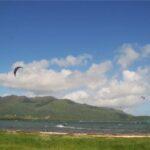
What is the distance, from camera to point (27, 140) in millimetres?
57312

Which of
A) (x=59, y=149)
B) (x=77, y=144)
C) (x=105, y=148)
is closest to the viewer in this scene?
(x=59, y=149)

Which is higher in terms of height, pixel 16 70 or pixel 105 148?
pixel 16 70

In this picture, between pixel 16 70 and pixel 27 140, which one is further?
pixel 27 140

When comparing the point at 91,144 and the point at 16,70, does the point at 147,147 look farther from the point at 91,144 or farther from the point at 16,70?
the point at 16,70

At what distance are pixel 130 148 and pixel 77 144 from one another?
7.39 meters

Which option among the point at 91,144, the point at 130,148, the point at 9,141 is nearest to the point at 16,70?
the point at 9,141

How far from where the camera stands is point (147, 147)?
5369 centimetres

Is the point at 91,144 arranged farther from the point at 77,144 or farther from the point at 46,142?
the point at 46,142

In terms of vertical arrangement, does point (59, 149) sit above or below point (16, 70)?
below

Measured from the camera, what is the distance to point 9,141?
56406mm

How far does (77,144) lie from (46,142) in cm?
429

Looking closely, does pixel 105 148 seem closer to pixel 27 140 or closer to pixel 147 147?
pixel 147 147

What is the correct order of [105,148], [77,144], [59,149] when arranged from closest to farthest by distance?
[59,149], [105,148], [77,144]

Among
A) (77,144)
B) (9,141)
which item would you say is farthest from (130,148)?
(9,141)
